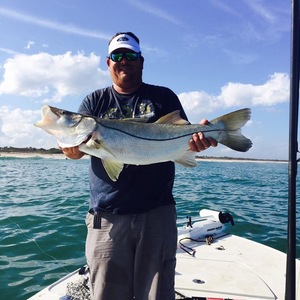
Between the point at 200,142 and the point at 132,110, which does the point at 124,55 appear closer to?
the point at 132,110

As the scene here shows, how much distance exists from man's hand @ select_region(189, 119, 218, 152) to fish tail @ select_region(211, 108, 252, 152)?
111 mm

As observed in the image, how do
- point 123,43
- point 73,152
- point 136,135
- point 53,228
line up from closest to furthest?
1. point 136,135
2. point 73,152
3. point 123,43
4. point 53,228

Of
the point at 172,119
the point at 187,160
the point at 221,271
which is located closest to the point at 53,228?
the point at 221,271

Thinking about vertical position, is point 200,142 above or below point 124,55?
below

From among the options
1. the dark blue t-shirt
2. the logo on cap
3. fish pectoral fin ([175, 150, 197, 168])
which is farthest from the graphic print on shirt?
the logo on cap

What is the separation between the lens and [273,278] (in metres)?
5.46

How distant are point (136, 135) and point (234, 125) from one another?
1.05 meters

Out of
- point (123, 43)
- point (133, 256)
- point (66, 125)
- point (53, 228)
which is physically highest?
point (123, 43)

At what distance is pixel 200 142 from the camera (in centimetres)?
357

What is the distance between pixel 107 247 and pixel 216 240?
4.60 meters

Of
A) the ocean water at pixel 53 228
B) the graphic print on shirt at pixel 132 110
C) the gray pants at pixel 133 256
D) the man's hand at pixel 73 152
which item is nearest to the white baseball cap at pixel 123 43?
the graphic print on shirt at pixel 132 110

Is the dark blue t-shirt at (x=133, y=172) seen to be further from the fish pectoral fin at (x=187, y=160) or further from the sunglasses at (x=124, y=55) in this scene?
the sunglasses at (x=124, y=55)

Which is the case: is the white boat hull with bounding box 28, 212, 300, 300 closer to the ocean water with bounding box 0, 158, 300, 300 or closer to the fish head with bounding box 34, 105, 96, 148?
the ocean water with bounding box 0, 158, 300, 300

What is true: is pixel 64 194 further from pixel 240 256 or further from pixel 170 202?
pixel 170 202
